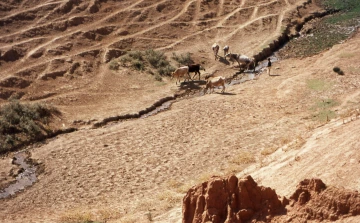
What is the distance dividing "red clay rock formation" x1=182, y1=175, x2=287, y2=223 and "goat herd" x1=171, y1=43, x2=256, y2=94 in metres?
14.2

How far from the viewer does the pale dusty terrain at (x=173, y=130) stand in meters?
14.3

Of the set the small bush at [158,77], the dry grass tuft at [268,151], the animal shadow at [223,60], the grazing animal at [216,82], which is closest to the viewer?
the dry grass tuft at [268,151]

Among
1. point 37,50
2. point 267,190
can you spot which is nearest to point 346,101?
point 267,190

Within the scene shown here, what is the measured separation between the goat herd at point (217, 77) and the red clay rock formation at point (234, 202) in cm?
1424

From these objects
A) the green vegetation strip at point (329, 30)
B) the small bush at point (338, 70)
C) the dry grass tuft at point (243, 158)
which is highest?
the green vegetation strip at point (329, 30)

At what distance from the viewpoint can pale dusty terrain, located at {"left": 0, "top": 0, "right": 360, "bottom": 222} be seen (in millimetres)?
14273

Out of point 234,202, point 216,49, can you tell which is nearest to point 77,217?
point 234,202

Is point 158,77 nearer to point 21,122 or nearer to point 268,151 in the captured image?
point 21,122

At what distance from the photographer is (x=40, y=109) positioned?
22141mm

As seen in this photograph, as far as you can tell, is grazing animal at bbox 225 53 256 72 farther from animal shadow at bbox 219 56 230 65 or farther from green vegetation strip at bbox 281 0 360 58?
green vegetation strip at bbox 281 0 360 58

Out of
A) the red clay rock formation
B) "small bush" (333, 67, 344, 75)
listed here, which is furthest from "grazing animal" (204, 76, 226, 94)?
the red clay rock formation

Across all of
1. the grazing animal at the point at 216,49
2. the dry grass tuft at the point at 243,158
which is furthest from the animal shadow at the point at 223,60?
the dry grass tuft at the point at 243,158

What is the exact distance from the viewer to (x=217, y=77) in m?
24.4

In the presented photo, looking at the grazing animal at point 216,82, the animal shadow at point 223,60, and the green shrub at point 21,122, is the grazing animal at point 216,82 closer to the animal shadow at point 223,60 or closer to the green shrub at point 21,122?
the animal shadow at point 223,60
